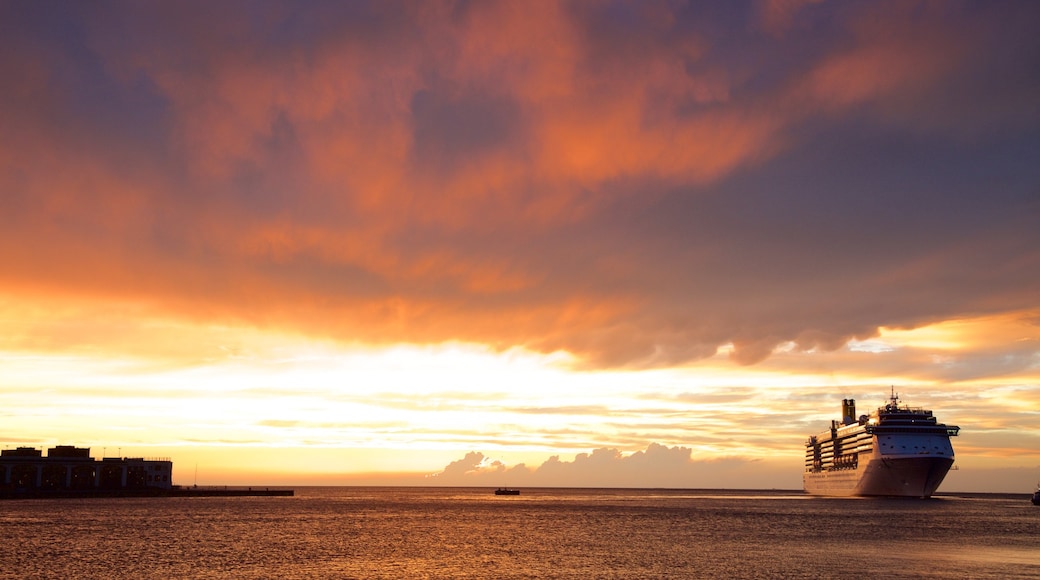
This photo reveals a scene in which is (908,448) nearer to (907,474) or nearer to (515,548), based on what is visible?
(907,474)

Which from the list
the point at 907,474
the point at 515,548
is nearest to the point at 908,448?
the point at 907,474

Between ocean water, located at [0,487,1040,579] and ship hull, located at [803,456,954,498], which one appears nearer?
ocean water, located at [0,487,1040,579]

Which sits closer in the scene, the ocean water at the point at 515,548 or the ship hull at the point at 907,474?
the ocean water at the point at 515,548

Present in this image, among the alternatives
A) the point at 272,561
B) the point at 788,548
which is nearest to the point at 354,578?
the point at 272,561

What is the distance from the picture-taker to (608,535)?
369 feet

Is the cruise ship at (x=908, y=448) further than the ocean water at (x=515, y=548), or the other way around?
the cruise ship at (x=908, y=448)

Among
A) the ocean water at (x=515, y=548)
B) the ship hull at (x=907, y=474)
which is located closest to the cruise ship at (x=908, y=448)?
the ship hull at (x=907, y=474)

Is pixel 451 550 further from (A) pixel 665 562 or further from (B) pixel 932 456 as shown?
(B) pixel 932 456

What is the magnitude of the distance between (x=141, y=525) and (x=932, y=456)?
16435cm

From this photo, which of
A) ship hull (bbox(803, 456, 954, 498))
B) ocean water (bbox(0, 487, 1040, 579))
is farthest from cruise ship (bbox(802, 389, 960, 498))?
ocean water (bbox(0, 487, 1040, 579))

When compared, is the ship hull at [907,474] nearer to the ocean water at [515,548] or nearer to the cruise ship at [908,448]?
the cruise ship at [908,448]

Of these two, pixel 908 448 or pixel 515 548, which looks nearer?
pixel 515 548

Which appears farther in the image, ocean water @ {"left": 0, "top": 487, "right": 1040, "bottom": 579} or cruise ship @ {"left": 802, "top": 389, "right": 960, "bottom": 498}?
cruise ship @ {"left": 802, "top": 389, "right": 960, "bottom": 498}

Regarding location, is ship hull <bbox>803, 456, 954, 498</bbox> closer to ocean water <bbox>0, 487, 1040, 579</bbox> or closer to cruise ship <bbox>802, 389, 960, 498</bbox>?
cruise ship <bbox>802, 389, 960, 498</bbox>
